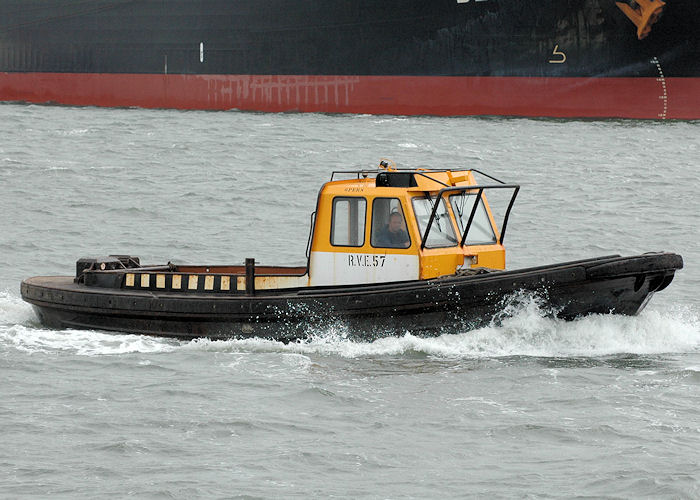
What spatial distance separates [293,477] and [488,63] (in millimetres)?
27552

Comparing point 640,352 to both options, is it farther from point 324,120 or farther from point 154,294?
point 324,120

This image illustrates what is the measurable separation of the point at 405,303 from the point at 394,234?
84cm

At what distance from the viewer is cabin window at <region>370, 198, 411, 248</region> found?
11.9m

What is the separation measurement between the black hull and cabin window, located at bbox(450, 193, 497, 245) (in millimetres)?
929

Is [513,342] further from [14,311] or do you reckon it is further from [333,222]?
[14,311]

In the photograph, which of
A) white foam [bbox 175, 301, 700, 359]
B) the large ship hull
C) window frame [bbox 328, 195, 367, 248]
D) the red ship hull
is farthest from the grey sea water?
the large ship hull

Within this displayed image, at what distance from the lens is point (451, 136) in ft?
105

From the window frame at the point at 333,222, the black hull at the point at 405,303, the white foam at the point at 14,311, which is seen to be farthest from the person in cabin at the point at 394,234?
the white foam at the point at 14,311

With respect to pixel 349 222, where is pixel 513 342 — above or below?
below

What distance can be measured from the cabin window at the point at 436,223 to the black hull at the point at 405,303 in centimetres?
61

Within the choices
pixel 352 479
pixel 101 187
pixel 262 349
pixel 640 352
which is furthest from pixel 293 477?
pixel 101 187

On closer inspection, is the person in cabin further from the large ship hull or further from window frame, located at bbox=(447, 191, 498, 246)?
the large ship hull

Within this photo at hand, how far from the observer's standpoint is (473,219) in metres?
12.5

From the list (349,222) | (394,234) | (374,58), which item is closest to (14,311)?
(349,222)
